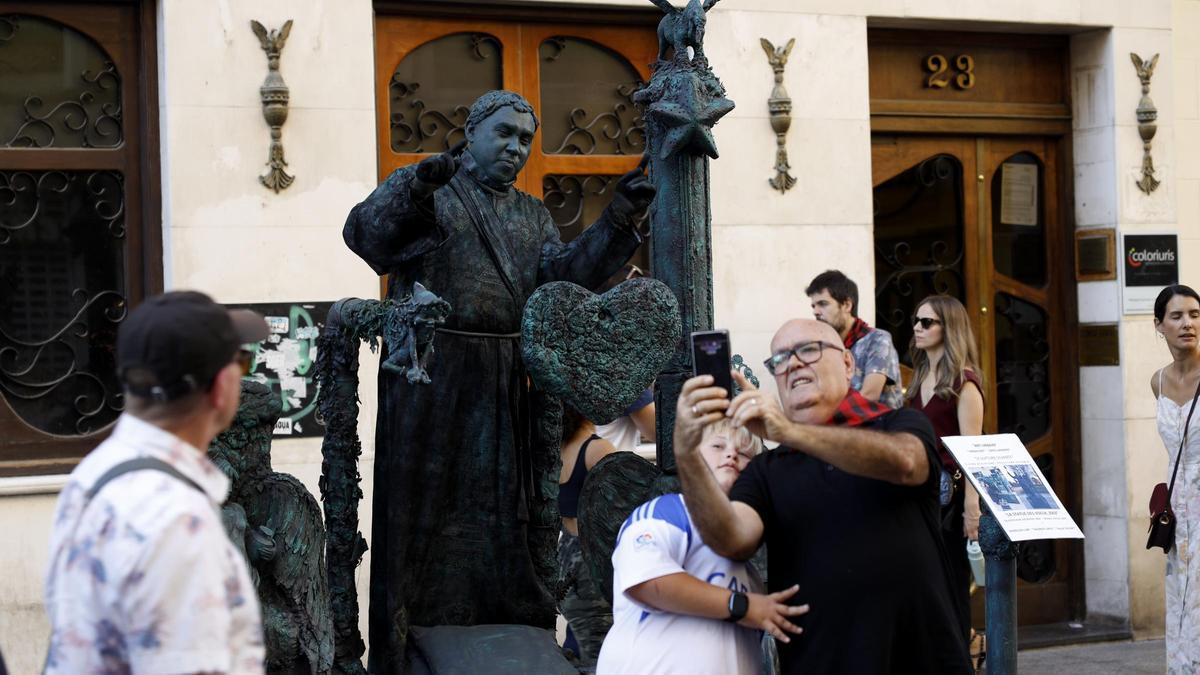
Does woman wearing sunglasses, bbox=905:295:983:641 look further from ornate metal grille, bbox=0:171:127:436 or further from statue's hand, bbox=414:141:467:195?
ornate metal grille, bbox=0:171:127:436

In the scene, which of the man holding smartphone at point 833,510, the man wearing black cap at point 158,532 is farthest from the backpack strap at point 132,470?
the man holding smartphone at point 833,510

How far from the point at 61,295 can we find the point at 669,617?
16.0 ft

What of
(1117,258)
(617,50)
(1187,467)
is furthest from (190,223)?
(1117,258)

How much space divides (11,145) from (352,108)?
1.55 metres

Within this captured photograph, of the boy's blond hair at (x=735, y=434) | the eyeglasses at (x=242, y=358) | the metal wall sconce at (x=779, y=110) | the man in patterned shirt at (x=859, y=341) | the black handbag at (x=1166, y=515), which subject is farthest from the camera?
the metal wall sconce at (x=779, y=110)

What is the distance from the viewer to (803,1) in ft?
28.6

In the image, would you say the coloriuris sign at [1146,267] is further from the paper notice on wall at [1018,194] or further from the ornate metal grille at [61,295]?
the ornate metal grille at [61,295]

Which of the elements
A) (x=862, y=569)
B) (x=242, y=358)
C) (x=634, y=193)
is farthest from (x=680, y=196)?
(x=242, y=358)

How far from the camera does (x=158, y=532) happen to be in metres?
2.35

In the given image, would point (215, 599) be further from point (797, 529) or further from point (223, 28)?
point (223, 28)

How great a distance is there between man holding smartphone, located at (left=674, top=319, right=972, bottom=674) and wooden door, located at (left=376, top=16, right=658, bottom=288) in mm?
4345

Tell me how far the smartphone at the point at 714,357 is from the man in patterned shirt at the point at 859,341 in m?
3.28

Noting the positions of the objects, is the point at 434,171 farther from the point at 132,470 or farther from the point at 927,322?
the point at 927,322

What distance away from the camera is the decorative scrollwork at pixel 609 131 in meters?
8.49
